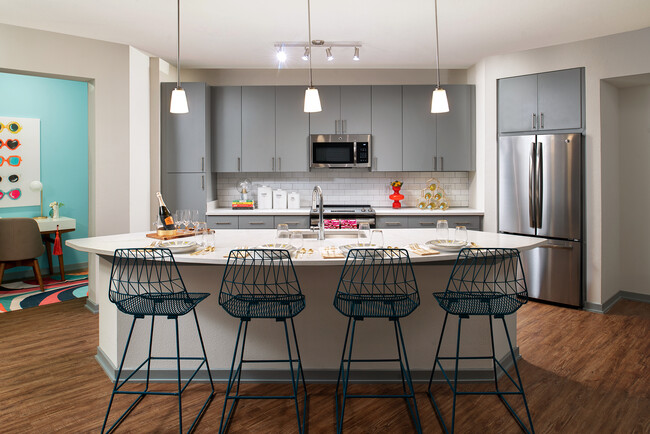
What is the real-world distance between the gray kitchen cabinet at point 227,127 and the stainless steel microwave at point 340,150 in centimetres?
90

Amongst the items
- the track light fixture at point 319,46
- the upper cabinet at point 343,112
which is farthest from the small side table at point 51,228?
the track light fixture at point 319,46

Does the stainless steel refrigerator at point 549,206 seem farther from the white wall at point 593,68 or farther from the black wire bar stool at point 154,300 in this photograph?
the black wire bar stool at point 154,300

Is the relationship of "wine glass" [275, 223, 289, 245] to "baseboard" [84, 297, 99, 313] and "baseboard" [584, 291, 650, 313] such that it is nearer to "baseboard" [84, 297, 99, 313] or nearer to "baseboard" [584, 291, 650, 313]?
"baseboard" [84, 297, 99, 313]

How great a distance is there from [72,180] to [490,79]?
5628 millimetres

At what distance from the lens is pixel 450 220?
516 cm

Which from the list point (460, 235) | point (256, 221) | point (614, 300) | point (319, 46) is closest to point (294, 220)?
point (256, 221)

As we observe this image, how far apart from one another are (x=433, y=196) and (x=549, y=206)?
1.49 m

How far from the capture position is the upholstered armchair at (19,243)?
4.93 m

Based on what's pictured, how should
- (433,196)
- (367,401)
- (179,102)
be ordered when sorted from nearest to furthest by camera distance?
(367,401)
(179,102)
(433,196)

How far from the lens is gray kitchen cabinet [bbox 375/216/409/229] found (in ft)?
17.1

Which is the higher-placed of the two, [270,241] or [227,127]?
[227,127]

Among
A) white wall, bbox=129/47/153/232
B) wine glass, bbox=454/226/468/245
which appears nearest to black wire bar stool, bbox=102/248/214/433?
wine glass, bbox=454/226/468/245

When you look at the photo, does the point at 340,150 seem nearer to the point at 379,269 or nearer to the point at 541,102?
the point at 541,102

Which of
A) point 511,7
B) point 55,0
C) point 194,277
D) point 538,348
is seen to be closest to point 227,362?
point 194,277
